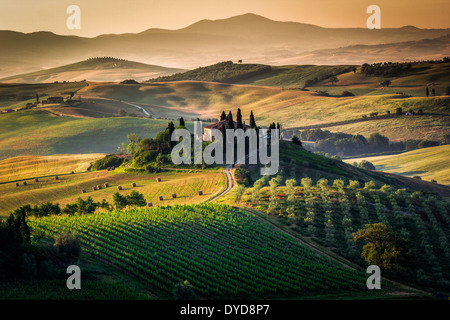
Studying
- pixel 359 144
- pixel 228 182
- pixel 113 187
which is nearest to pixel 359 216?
pixel 228 182

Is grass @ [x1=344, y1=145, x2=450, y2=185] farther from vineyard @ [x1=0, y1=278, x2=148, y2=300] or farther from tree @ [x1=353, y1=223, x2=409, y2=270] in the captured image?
vineyard @ [x1=0, y1=278, x2=148, y2=300]

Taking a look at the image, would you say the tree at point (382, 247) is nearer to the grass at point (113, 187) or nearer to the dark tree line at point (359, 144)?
the grass at point (113, 187)

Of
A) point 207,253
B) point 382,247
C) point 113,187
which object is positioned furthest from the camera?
point 113,187

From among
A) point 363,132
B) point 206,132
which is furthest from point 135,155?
point 363,132

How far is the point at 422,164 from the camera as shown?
140 metres

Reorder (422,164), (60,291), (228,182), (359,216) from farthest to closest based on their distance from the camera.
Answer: (422,164)
(228,182)
(359,216)
(60,291)

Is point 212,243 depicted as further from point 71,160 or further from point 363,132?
point 363,132

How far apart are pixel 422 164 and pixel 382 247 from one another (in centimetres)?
9312

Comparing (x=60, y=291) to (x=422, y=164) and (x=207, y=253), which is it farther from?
(x=422, y=164)

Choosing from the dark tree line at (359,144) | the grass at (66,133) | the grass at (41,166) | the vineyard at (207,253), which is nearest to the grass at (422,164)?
the dark tree line at (359,144)

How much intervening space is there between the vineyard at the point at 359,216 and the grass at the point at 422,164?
44777 mm

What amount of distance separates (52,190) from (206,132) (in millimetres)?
37061

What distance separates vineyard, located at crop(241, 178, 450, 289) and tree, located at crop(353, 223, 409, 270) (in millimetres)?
1074

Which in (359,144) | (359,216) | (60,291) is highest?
(60,291)
